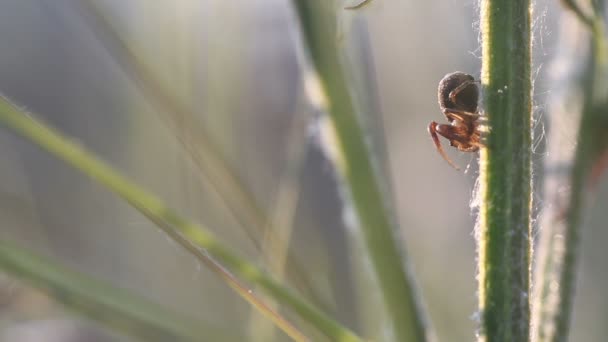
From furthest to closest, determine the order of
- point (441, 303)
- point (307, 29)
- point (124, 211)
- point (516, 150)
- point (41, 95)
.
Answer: point (41, 95) < point (124, 211) < point (441, 303) < point (307, 29) < point (516, 150)

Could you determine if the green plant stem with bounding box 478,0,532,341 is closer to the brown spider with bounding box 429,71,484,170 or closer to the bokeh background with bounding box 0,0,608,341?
the brown spider with bounding box 429,71,484,170

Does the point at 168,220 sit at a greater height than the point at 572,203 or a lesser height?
greater

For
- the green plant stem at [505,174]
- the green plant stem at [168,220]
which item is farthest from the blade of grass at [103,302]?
the green plant stem at [505,174]

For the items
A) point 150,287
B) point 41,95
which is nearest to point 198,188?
point 150,287

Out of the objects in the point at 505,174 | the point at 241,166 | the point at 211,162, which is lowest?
the point at 241,166

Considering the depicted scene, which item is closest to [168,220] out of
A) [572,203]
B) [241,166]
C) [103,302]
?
[103,302]

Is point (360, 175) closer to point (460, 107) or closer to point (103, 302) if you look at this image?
point (460, 107)

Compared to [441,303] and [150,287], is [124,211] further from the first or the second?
[441,303]
